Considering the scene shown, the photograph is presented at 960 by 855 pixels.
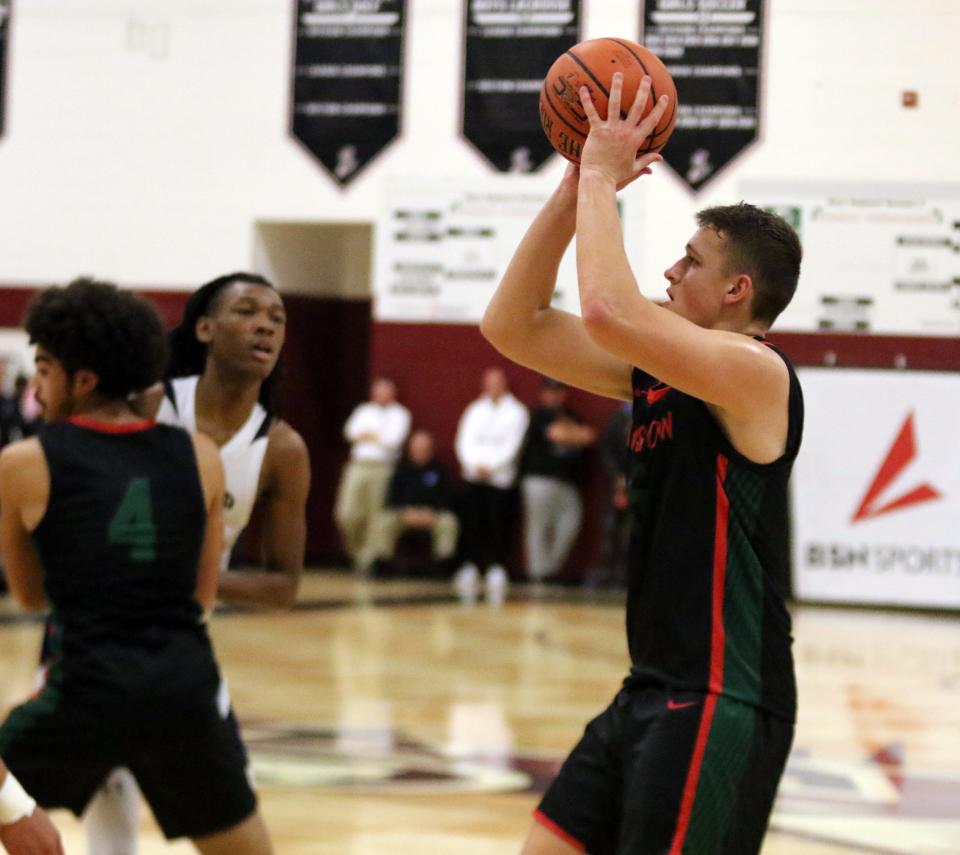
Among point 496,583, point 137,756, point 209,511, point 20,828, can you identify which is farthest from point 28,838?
point 496,583

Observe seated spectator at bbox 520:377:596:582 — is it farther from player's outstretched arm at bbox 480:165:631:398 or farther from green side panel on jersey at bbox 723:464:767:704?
green side panel on jersey at bbox 723:464:767:704

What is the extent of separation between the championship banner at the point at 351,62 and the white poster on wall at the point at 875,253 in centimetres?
122

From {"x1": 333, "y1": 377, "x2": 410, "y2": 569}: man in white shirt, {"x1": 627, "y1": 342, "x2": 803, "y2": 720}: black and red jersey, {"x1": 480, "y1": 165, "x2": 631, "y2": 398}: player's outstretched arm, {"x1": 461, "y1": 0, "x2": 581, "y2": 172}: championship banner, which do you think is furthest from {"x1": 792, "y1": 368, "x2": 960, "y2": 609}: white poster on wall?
{"x1": 627, "y1": 342, "x2": 803, "y2": 720}: black and red jersey

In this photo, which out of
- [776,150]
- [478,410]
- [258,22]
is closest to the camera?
[776,150]

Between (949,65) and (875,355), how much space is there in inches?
238

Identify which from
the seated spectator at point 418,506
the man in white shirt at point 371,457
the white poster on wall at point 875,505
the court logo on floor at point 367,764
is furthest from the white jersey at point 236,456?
the man in white shirt at point 371,457

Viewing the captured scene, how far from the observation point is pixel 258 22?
9359mm

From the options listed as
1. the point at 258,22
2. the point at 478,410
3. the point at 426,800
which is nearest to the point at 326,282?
the point at 478,410

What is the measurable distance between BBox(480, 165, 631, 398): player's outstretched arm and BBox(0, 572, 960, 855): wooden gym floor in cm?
111

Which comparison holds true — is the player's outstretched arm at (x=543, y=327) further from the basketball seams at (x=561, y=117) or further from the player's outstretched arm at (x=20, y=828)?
the player's outstretched arm at (x=20, y=828)

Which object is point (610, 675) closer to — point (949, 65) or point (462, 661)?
point (462, 661)

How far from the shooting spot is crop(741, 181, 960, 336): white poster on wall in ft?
16.9

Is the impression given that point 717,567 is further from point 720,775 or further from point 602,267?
point 602,267

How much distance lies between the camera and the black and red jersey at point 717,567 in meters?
2.76
